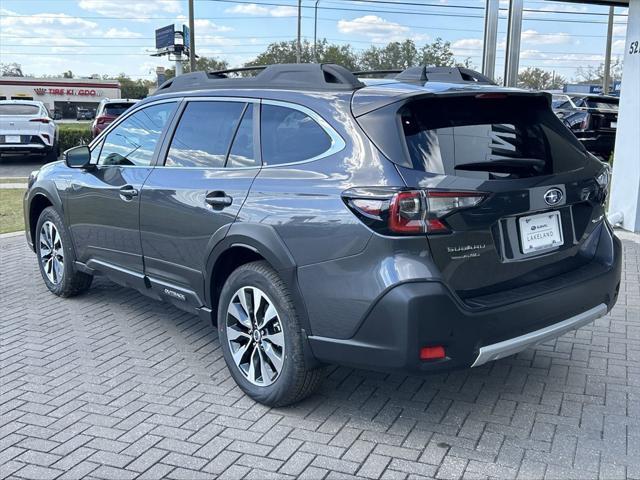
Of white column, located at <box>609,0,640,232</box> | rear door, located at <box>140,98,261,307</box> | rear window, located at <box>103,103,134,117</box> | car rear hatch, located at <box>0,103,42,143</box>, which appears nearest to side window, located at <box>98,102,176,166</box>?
rear door, located at <box>140,98,261,307</box>

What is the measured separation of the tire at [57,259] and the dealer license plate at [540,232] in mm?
3841

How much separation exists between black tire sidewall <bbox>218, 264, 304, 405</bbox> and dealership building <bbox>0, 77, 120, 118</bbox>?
73147 mm

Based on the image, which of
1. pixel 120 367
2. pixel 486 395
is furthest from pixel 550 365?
pixel 120 367

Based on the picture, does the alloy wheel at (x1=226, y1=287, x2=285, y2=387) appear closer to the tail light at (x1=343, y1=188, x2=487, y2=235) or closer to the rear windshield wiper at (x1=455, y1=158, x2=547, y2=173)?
the tail light at (x1=343, y1=188, x2=487, y2=235)

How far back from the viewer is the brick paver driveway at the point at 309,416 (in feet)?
10.1

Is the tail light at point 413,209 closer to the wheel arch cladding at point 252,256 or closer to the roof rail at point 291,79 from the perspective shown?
the wheel arch cladding at point 252,256

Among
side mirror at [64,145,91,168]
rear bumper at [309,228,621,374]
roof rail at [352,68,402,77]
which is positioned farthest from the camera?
side mirror at [64,145,91,168]

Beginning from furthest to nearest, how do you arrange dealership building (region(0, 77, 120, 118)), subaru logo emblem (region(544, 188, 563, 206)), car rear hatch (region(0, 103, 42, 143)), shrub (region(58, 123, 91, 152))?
dealership building (region(0, 77, 120, 118)) < shrub (region(58, 123, 91, 152)) < car rear hatch (region(0, 103, 42, 143)) < subaru logo emblem (region(544, 188, 563, 206))

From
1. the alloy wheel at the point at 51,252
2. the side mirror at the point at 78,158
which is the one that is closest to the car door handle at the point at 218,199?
the side mirror at the point at 78,158

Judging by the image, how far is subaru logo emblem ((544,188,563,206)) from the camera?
3.31 meters

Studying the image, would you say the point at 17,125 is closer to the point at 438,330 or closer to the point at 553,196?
the point at 553,196

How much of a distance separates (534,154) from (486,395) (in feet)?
4.61

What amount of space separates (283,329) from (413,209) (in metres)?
1.00

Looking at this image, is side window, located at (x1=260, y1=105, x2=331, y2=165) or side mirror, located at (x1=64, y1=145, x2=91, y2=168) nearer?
side window, located at (x1=260, y1=105, x2=331, y2=165)
